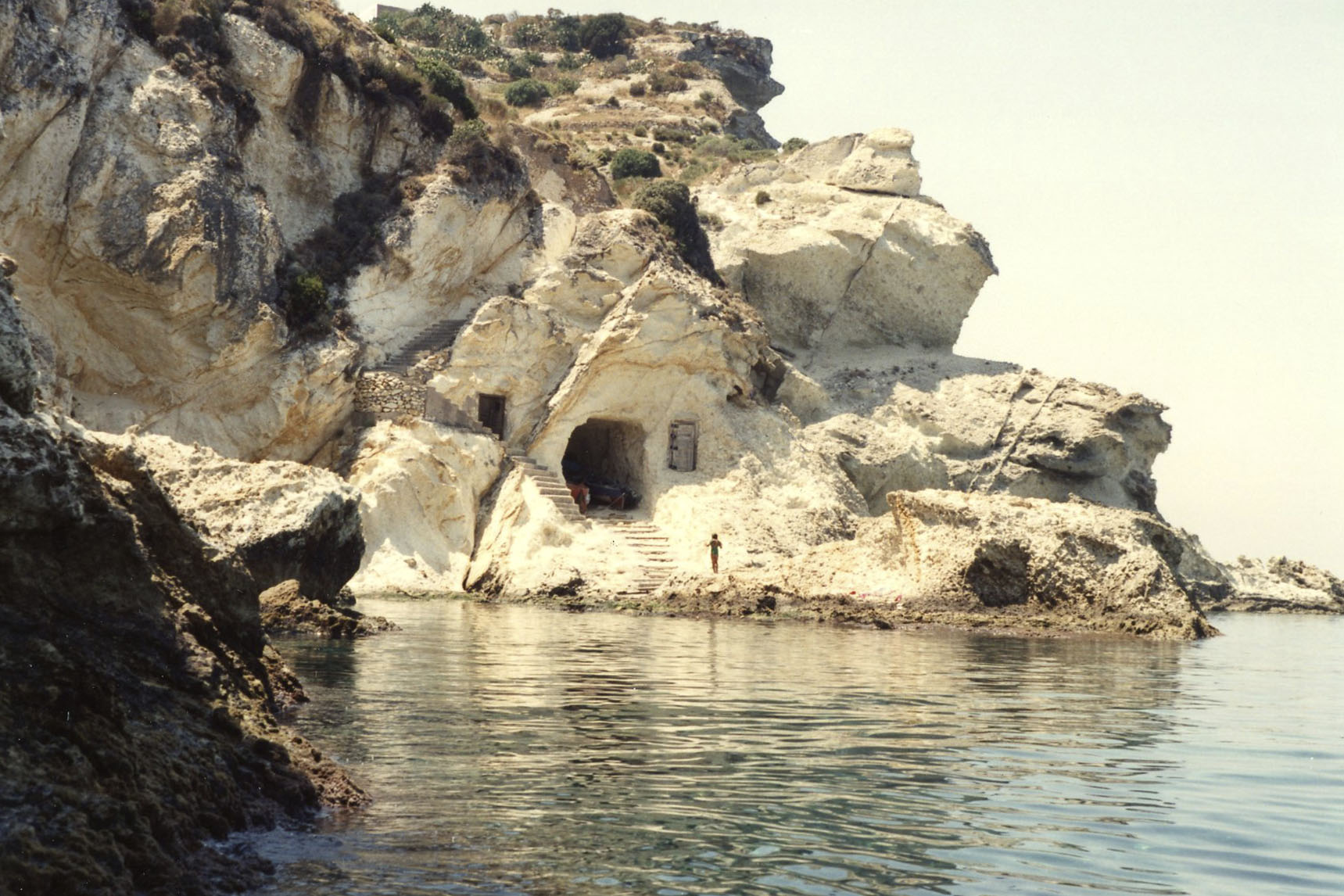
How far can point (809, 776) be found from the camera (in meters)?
11.0

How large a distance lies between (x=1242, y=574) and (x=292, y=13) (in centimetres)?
3873

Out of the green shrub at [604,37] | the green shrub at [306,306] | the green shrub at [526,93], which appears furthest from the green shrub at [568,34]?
the green shrub at [306,306]

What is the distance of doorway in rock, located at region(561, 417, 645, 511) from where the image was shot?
4281cm

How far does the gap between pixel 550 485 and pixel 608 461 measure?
6.99 m

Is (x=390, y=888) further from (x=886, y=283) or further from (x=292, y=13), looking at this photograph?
(x=886, y=283)

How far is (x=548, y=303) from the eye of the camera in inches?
1677

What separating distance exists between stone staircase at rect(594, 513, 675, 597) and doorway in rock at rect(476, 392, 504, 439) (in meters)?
3.89

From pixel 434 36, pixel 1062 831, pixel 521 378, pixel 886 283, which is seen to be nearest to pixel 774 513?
pixel 521 378

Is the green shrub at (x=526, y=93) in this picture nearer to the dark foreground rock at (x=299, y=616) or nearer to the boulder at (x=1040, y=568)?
the boulder at (x=1040, y=568)

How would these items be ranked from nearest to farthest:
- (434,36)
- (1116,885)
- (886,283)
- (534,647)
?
(1116,885)
(534,647)
(886,283)
(434,36)

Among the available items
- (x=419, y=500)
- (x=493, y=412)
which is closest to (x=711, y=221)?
(x=493, y=412)

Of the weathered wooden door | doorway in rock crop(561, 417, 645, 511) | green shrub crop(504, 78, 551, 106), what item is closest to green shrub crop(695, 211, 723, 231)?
doorway in rock crop(561, 417, 645, 511)

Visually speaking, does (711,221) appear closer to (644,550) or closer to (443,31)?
(644,550)

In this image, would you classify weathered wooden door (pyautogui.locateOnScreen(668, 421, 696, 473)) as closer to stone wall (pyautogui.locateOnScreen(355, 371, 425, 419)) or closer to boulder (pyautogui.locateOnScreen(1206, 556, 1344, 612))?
stone wall (pyautogui.locateOnScreen(355, 371, 425, 419))
